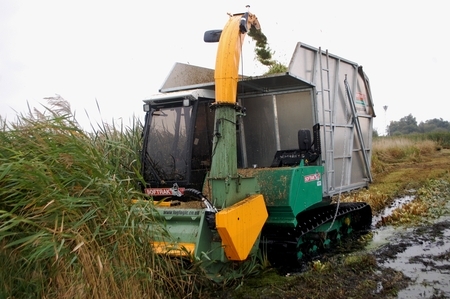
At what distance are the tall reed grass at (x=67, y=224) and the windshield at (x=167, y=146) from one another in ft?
4.04

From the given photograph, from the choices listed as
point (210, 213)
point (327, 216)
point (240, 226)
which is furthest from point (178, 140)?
point (327, 216)

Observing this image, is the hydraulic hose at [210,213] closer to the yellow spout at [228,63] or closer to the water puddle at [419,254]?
the yellow spout at [228,63]

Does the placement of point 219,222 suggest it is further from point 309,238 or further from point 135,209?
point 309,238

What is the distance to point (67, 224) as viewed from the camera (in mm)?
3488

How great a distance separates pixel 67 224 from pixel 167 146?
228cm

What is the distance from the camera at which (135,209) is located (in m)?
4.14

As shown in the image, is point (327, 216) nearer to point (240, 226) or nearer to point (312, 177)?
point (312, 177)

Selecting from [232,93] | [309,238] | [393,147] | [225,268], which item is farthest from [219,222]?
[393,147]

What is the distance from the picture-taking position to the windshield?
548cm

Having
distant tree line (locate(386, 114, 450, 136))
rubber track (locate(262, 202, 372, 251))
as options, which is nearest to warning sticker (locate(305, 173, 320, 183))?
rubber track (locate(262, 202, 372, 251))

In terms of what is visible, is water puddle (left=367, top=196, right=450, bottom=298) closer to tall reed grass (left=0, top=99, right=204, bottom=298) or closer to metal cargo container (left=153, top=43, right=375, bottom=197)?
metal cargo container (left=153, top=43, right=375, bottom=197)

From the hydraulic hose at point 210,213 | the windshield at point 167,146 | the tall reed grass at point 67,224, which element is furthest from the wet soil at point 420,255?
the windshield at point 167,146

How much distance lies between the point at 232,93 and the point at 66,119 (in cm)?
196

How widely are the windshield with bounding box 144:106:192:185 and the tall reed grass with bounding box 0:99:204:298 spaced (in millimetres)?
1232
